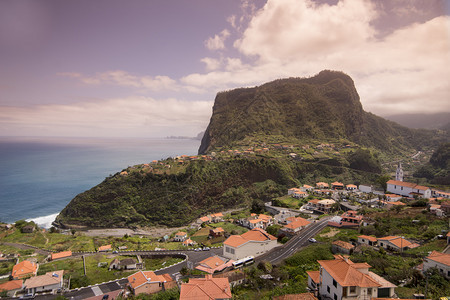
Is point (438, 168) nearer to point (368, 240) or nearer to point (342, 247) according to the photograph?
point (368, 240)

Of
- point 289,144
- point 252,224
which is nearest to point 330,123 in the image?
point 289,144

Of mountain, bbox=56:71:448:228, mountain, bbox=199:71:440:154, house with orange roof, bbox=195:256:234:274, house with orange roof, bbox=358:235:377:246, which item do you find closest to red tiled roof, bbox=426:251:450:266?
house with orange roof, bbox=358:235:377:246

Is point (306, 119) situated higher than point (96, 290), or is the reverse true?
point (306, 119)

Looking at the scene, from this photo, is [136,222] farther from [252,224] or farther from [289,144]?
[289,144]

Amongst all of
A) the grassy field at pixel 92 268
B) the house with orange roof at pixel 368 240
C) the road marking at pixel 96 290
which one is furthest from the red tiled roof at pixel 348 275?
the grassy field at pixel 92 268

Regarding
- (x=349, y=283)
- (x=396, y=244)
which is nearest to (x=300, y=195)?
(x=396, y=244)

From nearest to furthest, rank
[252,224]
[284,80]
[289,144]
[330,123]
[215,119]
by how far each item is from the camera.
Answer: [252,224]
[289,144]
[330,123]
[215,119]
[284,80]

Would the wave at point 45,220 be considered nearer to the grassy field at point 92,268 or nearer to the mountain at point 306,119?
the grassy field at point 92,268
